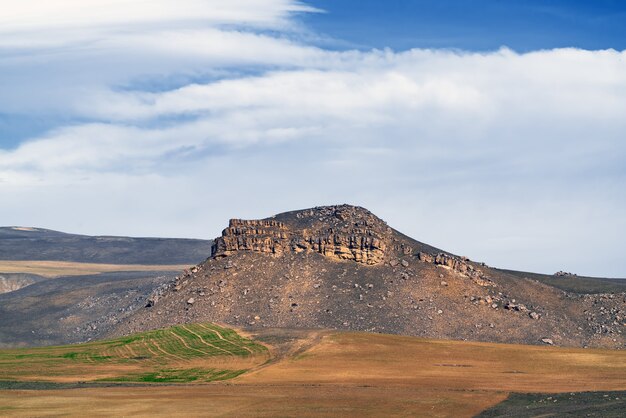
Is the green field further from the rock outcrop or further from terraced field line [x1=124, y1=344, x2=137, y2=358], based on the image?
the rock outcrop

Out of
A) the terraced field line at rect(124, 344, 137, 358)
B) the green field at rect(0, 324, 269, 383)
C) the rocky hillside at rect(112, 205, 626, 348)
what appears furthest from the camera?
the rocky hillside at rect(112, 205, 626, 348)

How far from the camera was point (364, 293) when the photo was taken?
424 feet

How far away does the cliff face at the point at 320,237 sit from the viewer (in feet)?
451

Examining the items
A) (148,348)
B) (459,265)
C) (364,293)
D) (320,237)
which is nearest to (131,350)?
(148,348)

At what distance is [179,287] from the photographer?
454ft

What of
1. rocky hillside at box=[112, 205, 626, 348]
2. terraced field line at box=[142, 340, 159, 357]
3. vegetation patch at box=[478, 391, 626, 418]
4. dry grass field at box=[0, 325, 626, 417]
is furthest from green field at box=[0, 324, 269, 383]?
vegetation patch at box=[478, 391, 626, 418]

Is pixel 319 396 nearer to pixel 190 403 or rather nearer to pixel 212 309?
pixel 190 403

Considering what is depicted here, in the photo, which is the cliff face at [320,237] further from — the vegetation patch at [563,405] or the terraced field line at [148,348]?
the vegetation patch at [563,405]

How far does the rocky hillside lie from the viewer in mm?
123750

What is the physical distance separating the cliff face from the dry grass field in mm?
23184

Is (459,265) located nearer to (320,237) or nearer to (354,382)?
(320,237)

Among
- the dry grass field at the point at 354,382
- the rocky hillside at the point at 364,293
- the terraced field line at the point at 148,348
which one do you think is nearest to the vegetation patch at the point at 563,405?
the dry grass field at the point at 354,382

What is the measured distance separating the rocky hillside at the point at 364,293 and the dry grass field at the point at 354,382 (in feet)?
26.9

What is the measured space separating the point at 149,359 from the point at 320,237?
40092mm
